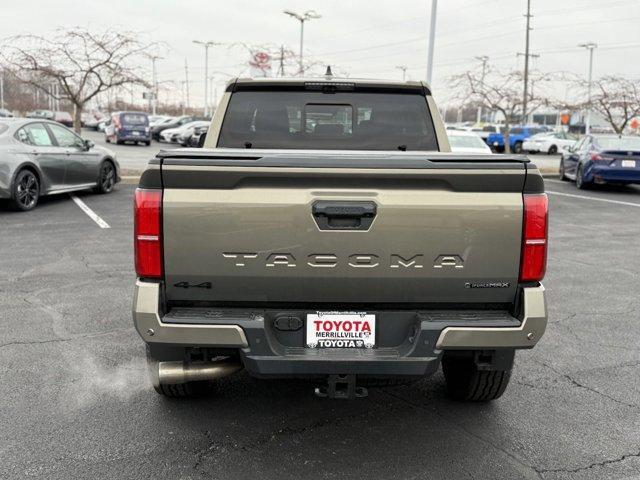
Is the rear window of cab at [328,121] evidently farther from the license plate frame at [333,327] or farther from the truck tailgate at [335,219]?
the license plate frame at [333,327]

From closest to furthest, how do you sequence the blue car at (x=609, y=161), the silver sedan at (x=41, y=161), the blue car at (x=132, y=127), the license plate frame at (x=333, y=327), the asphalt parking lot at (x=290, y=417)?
the license plate frame at (x=333, y=327) < the asphalt parking lot at (x=290, y=417) < the silver sedan at (x=41, y=161) < the blue car at (x=609, y=161) < the blue car at (x=132, y=127)

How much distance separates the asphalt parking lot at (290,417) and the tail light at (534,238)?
101 centimetres

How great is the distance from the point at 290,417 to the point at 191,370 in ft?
2.47

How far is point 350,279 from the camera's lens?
2.93 metres

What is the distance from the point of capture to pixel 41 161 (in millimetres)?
10961

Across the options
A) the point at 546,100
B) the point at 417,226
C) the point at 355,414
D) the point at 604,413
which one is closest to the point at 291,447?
the point at 355,414

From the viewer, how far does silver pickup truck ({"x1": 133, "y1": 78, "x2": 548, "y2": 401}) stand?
2.86 meters

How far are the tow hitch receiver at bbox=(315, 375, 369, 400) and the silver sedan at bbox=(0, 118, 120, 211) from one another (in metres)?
8.88

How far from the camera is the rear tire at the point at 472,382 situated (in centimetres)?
362

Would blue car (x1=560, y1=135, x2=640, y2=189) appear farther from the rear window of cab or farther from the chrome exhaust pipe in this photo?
the chrome exhaust pipe

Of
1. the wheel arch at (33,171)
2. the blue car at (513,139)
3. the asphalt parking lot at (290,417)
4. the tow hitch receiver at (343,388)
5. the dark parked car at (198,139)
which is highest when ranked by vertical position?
the blue car at (513,139)

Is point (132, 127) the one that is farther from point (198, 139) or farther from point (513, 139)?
point (198, 139)

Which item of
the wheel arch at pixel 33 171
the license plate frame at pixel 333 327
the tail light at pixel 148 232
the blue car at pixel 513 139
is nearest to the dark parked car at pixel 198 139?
the tail light at pixel 148 232

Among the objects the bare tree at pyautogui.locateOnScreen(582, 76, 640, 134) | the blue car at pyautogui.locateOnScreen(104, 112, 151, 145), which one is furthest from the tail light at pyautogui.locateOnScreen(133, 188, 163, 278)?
the blue car at pyautogui.locateOnScreen(104, 112, 151, 145)
